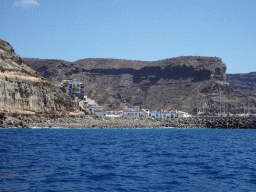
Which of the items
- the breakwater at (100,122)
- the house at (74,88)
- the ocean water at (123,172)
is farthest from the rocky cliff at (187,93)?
the ocean water at (123,172)

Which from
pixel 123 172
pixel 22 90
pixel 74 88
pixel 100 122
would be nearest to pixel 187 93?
pixel 74 88

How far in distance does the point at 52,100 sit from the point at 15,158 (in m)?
66.9

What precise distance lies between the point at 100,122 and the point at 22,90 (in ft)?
75.3

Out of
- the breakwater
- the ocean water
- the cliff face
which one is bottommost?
the breakwater

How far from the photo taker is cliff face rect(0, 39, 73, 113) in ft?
257

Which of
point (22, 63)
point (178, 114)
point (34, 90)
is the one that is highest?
point (22, 63)

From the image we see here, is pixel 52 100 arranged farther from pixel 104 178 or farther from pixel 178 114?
pixel 104 178

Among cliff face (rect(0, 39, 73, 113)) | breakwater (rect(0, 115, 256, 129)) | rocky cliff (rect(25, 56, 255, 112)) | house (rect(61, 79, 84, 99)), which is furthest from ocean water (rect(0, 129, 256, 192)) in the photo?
rocky cliff (rect(25, 56, 255, 112))

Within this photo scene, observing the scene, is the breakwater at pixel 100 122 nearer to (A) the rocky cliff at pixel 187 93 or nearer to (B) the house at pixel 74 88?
(B) the house at pixel 74 88

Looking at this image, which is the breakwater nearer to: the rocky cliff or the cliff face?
the cliff face

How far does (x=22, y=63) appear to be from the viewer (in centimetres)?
9025

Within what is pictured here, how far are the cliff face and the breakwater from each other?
3.67 meters

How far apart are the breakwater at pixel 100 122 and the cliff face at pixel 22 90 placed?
12.0 ft

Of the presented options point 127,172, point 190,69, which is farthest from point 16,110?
point 190,69
